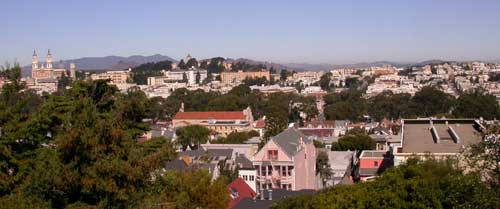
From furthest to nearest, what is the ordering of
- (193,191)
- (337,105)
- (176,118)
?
(337,105) < (176,118) < (193,191)

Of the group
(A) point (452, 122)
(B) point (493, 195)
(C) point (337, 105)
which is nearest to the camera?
(B) point (493, 195)

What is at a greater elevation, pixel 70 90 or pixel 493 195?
pixel 70 90

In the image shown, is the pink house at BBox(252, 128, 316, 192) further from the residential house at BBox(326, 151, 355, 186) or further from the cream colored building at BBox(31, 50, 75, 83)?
the cream colored building at BBox(31, 50, 75, 83)

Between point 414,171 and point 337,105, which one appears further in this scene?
point 337,105

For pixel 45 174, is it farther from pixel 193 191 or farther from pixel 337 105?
pixel 337 105

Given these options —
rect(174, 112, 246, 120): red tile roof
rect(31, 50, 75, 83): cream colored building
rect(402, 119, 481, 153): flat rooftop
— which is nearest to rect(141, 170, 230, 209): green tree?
rect(402, 119, 481, 153): flat rooftop

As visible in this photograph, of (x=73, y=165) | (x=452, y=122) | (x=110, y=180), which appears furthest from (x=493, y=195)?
(x=452, y=122)
